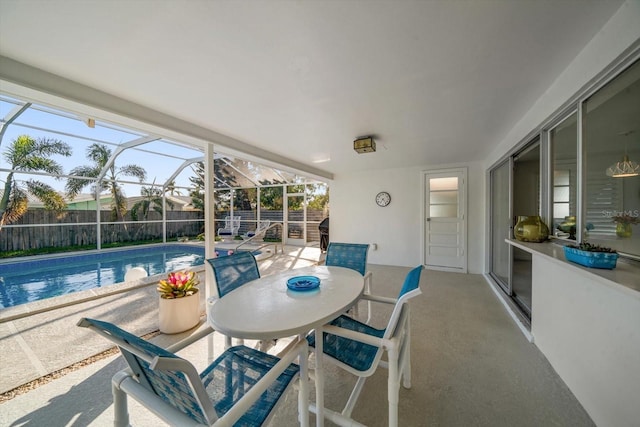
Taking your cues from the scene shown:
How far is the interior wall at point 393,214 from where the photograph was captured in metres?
4.51

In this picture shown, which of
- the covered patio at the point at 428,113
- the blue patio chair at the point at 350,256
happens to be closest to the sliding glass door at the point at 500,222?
the covered patio at the point at 428,113

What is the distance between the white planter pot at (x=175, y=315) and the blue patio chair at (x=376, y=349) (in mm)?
1594

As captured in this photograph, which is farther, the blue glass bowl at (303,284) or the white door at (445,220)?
the white door at (445,220)

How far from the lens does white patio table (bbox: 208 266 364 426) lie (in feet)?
3.37

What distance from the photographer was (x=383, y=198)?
5320mm

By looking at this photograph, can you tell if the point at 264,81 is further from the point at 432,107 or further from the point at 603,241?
the point at 603,241

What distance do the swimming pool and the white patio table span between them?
4772mm

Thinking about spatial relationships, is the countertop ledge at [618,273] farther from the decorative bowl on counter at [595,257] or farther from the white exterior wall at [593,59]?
the white exterior wall at [593,59]

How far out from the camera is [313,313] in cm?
118

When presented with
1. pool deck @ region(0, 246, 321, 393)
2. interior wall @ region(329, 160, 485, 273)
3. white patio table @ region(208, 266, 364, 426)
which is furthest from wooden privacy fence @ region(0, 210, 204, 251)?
white patio table @ region(208, 266, 364, 426)

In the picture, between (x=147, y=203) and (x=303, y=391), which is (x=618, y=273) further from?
(x=147, y=203)

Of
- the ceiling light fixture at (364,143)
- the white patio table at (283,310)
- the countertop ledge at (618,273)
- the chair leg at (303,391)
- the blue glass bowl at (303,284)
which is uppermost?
the ceiling light fixture at (364,143)

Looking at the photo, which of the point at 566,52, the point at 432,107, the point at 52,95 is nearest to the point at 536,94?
the point at 566,52

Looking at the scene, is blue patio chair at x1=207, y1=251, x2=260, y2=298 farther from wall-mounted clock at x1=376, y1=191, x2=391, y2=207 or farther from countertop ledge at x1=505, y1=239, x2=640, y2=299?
wall-mounted clock at x1=376, y1=191, x2=391, y2=207
